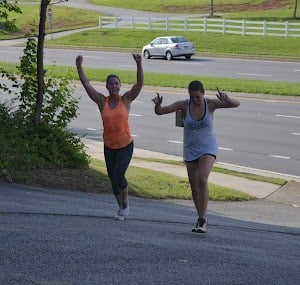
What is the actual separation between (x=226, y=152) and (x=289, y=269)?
12.4m

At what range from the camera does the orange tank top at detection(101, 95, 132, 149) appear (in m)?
9.66

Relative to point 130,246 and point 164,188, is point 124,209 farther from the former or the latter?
point 164,188

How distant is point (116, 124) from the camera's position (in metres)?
9.67

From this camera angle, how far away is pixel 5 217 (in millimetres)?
9500

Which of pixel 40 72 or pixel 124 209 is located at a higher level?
pixel 40 72

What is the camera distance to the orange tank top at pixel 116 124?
9664 mm

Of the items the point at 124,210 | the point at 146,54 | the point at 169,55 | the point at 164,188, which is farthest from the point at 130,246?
the point at 146,54

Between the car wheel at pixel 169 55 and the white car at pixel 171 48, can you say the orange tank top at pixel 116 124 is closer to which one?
the white car at pixel 171 48

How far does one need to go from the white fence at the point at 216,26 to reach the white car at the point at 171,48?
26.4 feet

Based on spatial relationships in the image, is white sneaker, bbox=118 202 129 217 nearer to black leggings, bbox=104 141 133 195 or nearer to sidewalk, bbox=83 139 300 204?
black leggings, bbox=104 141 133 195

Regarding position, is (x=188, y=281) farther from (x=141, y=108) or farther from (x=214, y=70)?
(x=214, y=70)

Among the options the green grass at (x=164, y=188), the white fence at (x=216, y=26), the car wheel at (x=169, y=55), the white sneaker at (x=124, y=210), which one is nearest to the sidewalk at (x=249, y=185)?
the green grass at (x=164, y=188)

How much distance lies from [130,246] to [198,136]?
1.86 m

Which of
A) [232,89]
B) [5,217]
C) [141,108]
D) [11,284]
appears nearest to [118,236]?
[5,217]
